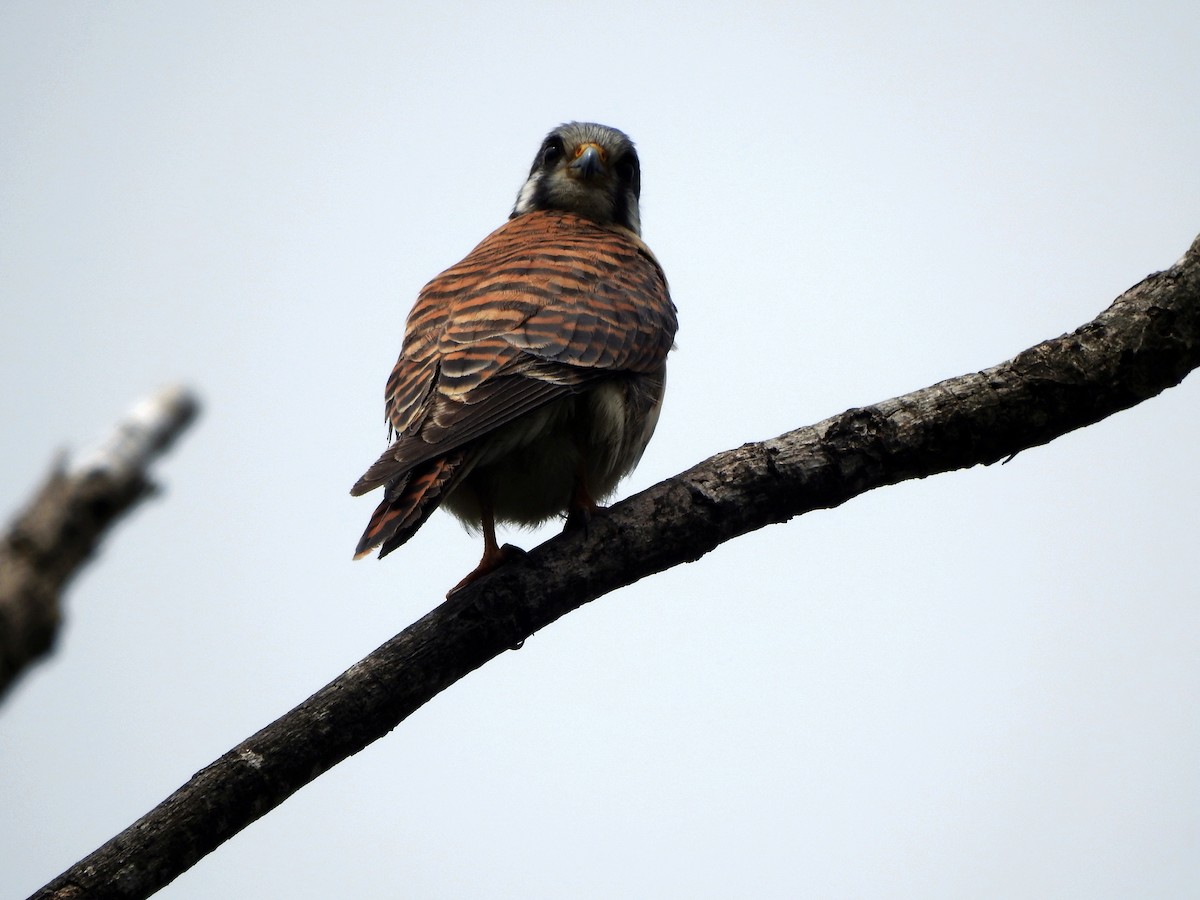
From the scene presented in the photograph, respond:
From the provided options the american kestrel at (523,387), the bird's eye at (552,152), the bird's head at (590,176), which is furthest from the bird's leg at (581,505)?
the bird's eye at (552,152)

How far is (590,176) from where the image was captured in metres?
6.11

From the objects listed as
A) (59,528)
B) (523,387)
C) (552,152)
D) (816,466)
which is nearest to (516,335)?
(523,387)

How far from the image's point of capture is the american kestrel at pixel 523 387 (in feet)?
12.6

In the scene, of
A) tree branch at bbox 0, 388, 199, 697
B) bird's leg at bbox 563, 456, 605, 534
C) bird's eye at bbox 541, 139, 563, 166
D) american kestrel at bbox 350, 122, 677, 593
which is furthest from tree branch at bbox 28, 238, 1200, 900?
bird's eye at bbox 541, 139, 563, 166

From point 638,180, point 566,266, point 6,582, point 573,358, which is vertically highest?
point 638,180

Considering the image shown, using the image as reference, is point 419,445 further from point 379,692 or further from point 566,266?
point 566,266

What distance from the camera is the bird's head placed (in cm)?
612

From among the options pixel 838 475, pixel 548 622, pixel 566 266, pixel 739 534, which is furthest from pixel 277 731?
pixel 566 266

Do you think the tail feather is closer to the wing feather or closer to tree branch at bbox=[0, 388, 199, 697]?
the wing feather

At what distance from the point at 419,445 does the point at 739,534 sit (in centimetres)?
103

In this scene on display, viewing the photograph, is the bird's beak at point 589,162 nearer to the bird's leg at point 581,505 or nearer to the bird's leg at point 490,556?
the bird's leg at point 581,505

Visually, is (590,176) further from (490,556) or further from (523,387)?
(490,556)

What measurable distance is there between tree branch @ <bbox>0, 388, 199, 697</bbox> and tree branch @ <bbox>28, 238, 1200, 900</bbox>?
5.95 ft

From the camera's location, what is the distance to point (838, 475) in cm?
368
